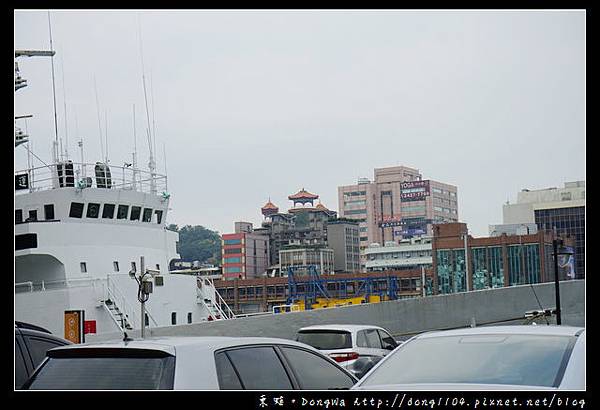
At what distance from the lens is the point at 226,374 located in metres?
5.29

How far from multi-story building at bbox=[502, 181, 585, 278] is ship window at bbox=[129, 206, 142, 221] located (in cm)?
1163

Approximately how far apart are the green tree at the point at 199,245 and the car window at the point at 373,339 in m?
20.3

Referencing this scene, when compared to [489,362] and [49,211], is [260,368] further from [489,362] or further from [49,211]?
[49,211]

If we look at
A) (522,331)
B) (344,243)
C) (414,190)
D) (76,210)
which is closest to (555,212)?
(414,190)

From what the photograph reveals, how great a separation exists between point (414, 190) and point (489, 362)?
109ft

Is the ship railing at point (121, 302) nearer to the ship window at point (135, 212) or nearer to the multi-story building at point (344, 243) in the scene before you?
the ship window at point (135, 212)

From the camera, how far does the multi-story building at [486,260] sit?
40125 millimetres

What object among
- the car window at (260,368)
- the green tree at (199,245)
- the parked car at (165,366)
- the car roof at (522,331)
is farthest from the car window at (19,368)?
the green tree at (199,245)

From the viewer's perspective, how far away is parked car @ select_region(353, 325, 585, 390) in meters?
4.81

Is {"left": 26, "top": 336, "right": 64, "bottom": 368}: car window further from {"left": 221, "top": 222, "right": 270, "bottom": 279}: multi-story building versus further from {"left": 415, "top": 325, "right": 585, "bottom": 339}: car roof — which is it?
{"left": 221, "top": 222, "right": 270, "bottom": 279}: multi-story building

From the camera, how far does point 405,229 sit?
5134 centimetres
